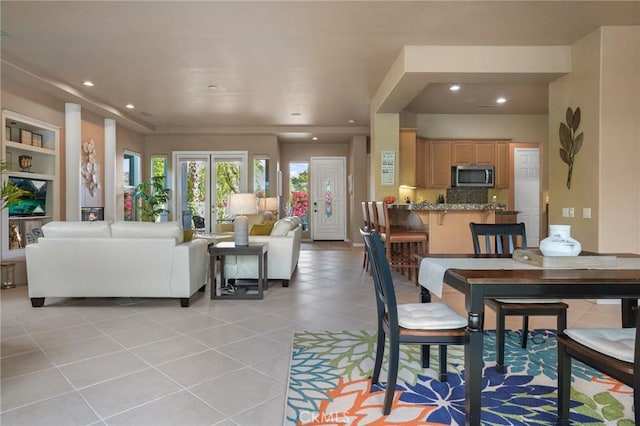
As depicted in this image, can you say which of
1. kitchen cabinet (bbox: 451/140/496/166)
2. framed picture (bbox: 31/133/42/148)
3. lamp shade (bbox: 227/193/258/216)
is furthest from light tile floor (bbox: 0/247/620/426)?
kitchen cabinet (bbox: 451/140/496/166)

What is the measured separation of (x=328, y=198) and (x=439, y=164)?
12.4 feet

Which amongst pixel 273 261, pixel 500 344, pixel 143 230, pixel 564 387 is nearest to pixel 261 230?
pixel 273 261

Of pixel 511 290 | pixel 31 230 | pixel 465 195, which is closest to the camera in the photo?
pixel 511 290

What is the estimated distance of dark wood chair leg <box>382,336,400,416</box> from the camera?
180 centimetres

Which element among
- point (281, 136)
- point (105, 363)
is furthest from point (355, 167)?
point (105, 363)

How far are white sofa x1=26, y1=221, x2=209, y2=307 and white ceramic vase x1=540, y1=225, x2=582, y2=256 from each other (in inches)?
119

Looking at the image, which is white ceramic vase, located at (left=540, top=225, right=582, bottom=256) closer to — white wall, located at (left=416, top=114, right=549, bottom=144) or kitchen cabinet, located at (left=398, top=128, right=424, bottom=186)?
kitchen cabinet, located at (left=398, top=128, right=424, bottom=186)

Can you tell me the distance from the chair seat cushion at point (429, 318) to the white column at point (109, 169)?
6.82 m

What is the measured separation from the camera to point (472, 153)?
7742 mm

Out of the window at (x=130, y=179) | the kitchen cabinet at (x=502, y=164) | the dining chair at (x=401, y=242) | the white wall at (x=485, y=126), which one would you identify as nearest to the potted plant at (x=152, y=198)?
the window at (x=130, y=179)

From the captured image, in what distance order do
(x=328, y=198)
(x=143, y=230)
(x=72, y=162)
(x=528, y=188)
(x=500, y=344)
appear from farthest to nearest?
1. (x=328, y=198)
2. (x=528, y=188)
3. (x=72, y=162)
4. (x=143, y=230)
5. (x=500, y=344)

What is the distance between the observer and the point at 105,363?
247 centimetres

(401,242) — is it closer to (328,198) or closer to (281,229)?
(281,229)

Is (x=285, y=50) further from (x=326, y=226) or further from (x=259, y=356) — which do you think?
(x=326, y=226)
